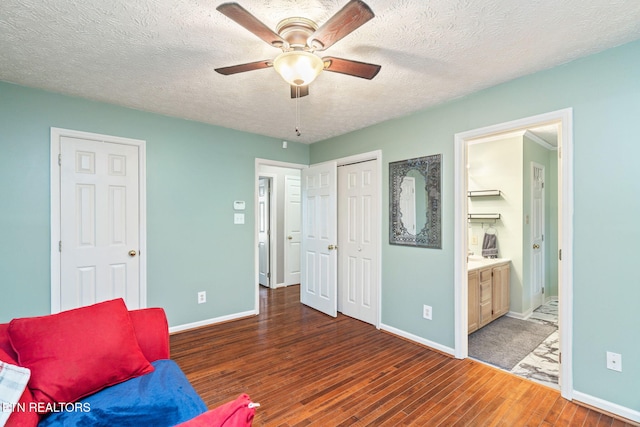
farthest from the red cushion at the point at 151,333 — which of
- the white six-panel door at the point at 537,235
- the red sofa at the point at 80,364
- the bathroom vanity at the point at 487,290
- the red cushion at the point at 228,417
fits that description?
the white six-panel door at the point at 537,235

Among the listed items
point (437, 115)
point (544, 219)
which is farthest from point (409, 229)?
point (544, 219)

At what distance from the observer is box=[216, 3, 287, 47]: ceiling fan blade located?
4.08 feet

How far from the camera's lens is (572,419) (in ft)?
6.40

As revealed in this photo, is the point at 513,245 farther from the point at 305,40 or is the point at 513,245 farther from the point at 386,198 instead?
the point at 305,40

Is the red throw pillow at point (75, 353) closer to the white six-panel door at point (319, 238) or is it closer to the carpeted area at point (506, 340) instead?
the white six-panel door at point (319, 238)

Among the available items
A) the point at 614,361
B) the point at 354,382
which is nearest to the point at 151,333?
the point at 354,382

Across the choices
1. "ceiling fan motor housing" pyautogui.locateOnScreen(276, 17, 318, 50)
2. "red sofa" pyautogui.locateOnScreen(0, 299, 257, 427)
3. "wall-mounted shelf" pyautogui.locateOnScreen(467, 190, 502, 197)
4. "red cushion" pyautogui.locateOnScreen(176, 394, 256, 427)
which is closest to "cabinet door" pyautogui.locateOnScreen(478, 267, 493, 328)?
"wall-mounted shelf" pyautogui.locateOnScreen(467, 190, 502, 197)

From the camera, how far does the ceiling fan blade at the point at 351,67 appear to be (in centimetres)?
171

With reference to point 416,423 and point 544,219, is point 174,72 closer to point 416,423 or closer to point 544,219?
point 416,423

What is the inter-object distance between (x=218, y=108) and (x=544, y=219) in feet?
16.1

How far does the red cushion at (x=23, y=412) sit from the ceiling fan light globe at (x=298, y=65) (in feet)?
5.99

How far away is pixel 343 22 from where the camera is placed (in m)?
1.37

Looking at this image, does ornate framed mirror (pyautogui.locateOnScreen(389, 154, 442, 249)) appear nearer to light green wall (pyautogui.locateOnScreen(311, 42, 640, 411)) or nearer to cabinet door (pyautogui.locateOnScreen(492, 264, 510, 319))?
light green wall (pyautogui.locateOnScreen(311, 42, 640, 411))

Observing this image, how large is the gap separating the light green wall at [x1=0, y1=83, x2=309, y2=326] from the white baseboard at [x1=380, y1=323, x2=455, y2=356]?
1.80m
